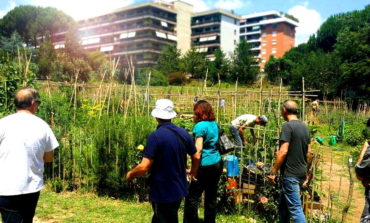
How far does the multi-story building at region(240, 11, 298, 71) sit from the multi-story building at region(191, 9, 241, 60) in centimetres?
600

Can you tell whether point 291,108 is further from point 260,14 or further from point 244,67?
point 260,14

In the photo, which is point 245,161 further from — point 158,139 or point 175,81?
point 175,81

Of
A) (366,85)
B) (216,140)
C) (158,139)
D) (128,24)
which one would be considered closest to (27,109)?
(158,139)

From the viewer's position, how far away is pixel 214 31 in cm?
6159

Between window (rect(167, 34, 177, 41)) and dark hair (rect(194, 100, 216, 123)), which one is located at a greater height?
window (rect(167, 34, 177, 41))

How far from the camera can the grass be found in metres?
4.56

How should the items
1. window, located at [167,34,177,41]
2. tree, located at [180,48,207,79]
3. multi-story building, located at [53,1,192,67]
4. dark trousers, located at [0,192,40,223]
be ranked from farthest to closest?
window, located at [167,34,177,41] < multi-story building, located at [53,1,192,67] < tree, located at [180,48,207,79] < dark trousers, located at [0,192,40,223]

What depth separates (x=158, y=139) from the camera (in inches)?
109

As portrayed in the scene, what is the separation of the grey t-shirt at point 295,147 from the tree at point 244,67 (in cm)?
3192

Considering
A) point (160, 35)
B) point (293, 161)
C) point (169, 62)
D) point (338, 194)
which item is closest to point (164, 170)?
point (293, 161)

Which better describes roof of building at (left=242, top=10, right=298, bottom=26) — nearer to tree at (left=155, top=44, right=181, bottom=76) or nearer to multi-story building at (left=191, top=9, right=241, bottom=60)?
multi-story building at (left=191, top=9, right=241, bottom=60)

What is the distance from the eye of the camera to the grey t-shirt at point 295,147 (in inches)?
136

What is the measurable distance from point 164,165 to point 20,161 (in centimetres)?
111

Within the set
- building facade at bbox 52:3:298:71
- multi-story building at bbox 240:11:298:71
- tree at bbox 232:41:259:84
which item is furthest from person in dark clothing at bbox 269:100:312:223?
multi-story building at bbox 240:11:298:71
